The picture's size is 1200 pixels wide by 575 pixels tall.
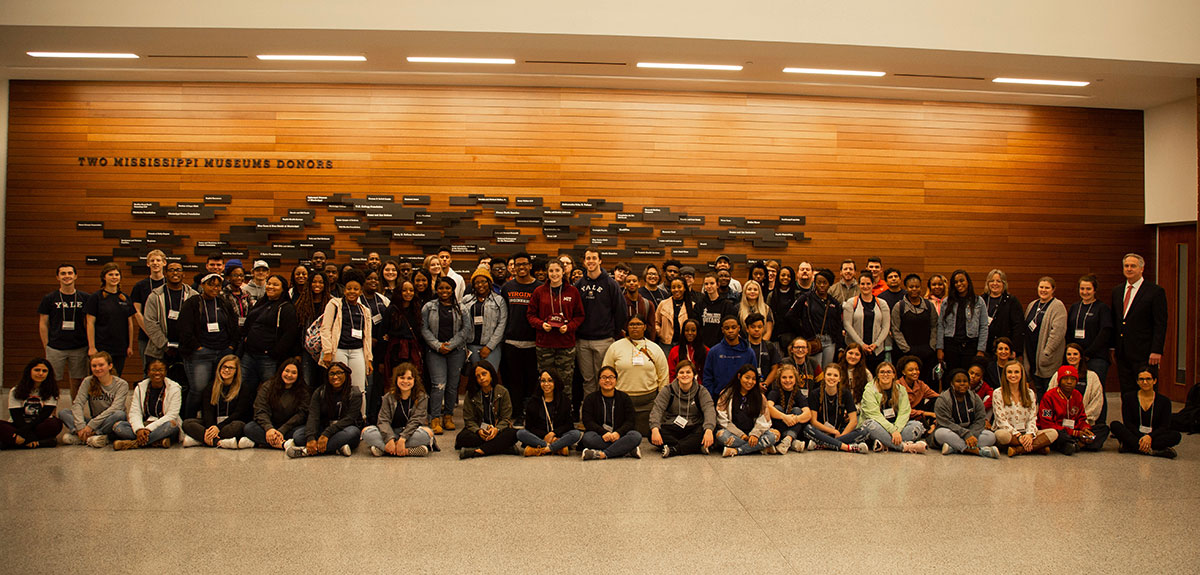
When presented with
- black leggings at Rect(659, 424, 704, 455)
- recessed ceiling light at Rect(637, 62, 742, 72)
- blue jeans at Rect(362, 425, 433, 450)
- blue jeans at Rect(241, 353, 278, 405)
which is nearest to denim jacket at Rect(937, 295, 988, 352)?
black leggings at Rect(659, 424, 704, 455)

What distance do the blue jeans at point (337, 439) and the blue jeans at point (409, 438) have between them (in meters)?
0.09

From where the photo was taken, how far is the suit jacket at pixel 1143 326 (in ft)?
25.1

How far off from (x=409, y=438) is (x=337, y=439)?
1.87 ft

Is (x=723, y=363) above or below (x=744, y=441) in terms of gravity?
above

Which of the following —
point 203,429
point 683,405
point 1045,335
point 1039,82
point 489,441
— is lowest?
point 489,441

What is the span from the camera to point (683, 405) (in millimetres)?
6633

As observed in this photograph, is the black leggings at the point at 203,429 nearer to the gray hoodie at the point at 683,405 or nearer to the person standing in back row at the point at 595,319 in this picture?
the person standing in back row at the point at 595,319

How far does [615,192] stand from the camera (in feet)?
32.0

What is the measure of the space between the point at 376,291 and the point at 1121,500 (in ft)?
20.6

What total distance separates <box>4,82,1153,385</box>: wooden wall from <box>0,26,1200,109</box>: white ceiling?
254mm

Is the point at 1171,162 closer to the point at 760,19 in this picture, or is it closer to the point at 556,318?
the point at 760,19

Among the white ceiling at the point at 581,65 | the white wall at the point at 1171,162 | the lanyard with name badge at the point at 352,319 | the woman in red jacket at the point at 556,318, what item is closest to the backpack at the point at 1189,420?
the white wall at the point at 1171,162

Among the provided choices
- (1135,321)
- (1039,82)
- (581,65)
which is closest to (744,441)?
(1135,321)

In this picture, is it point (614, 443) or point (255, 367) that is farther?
point (255, 367)
